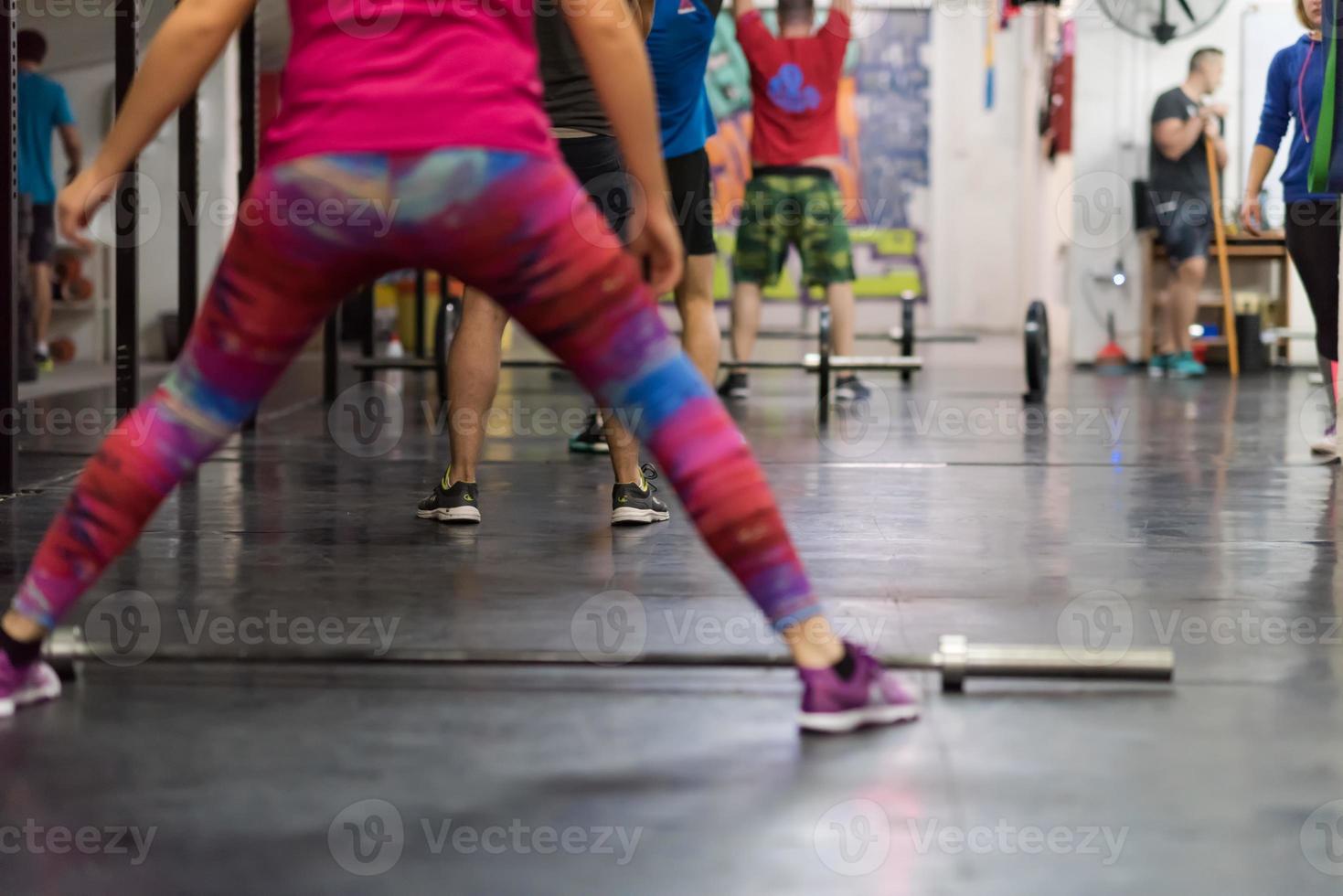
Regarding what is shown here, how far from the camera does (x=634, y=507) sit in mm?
3443

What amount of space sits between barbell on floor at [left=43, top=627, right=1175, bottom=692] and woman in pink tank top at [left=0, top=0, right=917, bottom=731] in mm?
106

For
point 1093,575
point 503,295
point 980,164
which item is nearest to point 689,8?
point 1093,575

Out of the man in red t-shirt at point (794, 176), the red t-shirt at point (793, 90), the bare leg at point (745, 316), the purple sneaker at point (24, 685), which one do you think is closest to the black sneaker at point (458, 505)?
the purple sneaker at point (24, 685)

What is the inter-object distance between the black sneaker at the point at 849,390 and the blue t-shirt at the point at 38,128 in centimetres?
383

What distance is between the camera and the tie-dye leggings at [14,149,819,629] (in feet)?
5.57

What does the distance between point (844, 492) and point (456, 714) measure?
7.08 ft

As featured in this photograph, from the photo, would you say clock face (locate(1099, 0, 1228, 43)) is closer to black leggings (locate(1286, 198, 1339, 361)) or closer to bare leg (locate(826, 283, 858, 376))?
bare leg (locate(826, 283, 858, 376))

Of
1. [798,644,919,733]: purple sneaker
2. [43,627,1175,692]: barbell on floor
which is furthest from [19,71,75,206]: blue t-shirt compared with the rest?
[798,644,919,733]: purple sneaker

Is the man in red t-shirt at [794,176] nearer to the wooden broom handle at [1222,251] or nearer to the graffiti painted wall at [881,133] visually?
the wooden broom handle at [1222,251]

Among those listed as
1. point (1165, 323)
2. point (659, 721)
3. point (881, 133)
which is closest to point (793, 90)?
point (1165, 323)

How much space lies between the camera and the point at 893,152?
1506 centimetres

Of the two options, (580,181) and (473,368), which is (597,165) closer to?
(580,181)

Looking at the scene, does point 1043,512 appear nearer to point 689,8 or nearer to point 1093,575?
point 1093,575

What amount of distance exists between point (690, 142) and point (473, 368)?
0.85 metres
